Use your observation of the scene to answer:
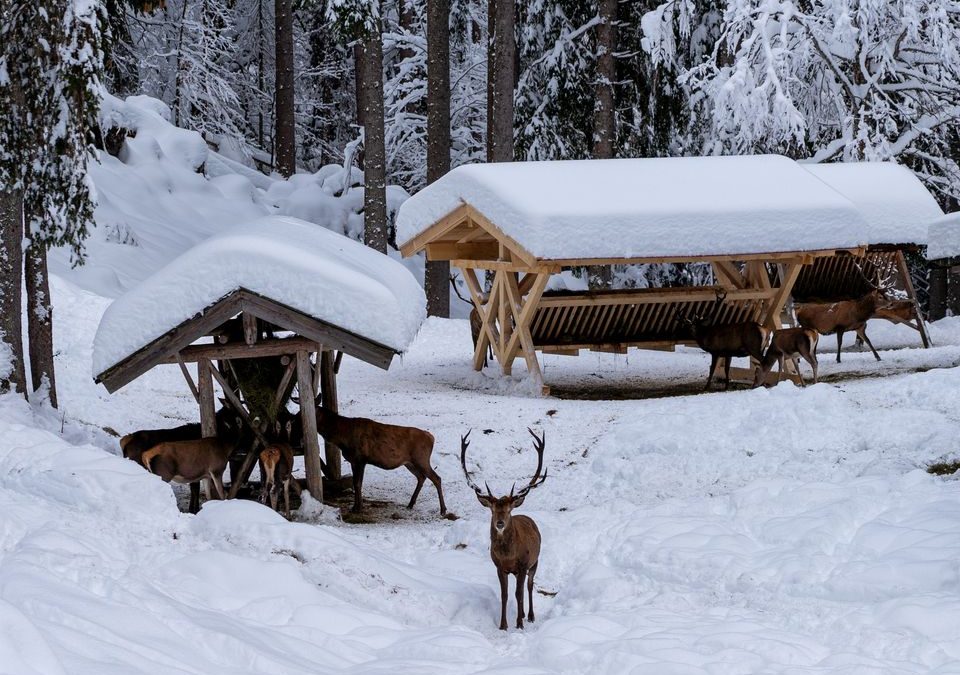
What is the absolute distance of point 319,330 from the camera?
396 inches

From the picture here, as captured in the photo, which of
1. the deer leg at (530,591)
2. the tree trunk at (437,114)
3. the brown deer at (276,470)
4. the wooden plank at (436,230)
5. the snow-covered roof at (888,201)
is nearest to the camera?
the deer leg at (530,591)

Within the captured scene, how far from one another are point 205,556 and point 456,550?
2571 mm

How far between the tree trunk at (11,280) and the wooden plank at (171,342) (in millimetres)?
2504

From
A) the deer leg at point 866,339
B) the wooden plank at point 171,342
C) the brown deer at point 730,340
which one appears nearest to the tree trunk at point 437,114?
the brown deer at point 730,340

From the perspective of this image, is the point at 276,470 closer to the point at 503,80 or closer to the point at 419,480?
the point at 419,480

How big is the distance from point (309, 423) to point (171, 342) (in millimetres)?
1579

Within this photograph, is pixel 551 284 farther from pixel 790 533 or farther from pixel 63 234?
pixel 790 533

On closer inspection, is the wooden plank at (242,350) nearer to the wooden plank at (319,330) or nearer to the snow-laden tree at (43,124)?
the wooden plank at (319,330)

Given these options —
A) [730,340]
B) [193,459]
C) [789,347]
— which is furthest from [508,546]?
[730,340]

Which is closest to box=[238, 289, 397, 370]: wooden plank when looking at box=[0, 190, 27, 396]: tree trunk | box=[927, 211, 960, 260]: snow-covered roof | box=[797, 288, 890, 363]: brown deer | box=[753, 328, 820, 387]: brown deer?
box=[0, 190, 27, 396]: tree trunk

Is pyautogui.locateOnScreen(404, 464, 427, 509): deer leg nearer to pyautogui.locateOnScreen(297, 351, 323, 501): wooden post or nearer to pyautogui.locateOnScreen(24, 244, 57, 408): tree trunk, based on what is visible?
pyautogui.locateOnScreen(297, 351, 323, 501): wooden post

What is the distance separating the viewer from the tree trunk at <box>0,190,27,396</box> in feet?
37.9

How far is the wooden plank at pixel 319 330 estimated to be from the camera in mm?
9930

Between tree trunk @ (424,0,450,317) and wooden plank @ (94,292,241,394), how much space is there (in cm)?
1409
